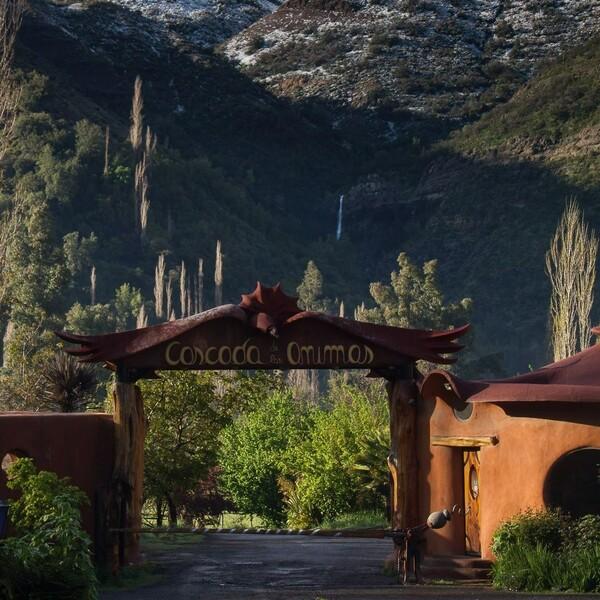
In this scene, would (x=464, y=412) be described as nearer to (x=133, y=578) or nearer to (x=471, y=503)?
(x=471, y=503)

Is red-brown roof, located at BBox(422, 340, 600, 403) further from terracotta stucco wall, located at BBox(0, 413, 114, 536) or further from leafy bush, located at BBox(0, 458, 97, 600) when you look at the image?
leafy bush, located at BBox(0, 458, 97, 600)

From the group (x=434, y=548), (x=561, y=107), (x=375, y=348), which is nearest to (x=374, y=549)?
(x=434, y=548)

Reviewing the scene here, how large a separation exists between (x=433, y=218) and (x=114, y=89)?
90.5 ft

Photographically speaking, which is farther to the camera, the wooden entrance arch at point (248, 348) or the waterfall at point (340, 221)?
the waterfall at point (340, 221)

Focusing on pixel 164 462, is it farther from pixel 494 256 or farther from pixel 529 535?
pixel 494 256

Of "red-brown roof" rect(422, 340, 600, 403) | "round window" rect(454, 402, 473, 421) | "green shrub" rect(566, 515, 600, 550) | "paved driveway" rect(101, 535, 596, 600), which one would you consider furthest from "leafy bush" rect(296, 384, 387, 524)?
"green shrub" rect(566, 515, 600, 550)

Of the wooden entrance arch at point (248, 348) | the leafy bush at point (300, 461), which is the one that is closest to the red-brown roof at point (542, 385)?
the wooden entrance arch at point (248, 348)

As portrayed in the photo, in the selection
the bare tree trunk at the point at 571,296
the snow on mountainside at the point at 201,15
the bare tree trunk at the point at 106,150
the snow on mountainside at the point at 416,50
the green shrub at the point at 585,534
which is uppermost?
the snow on mountainside at the point at 201,15

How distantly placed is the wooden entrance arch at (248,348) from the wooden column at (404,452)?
0.02m

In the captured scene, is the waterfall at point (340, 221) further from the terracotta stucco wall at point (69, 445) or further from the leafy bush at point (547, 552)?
the leafy bush at point (547, 552)

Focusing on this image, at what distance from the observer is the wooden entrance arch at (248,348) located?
19.6 meters

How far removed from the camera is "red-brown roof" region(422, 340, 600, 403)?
731 inches

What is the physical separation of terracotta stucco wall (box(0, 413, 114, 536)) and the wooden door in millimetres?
5254

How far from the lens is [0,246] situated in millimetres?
38125
